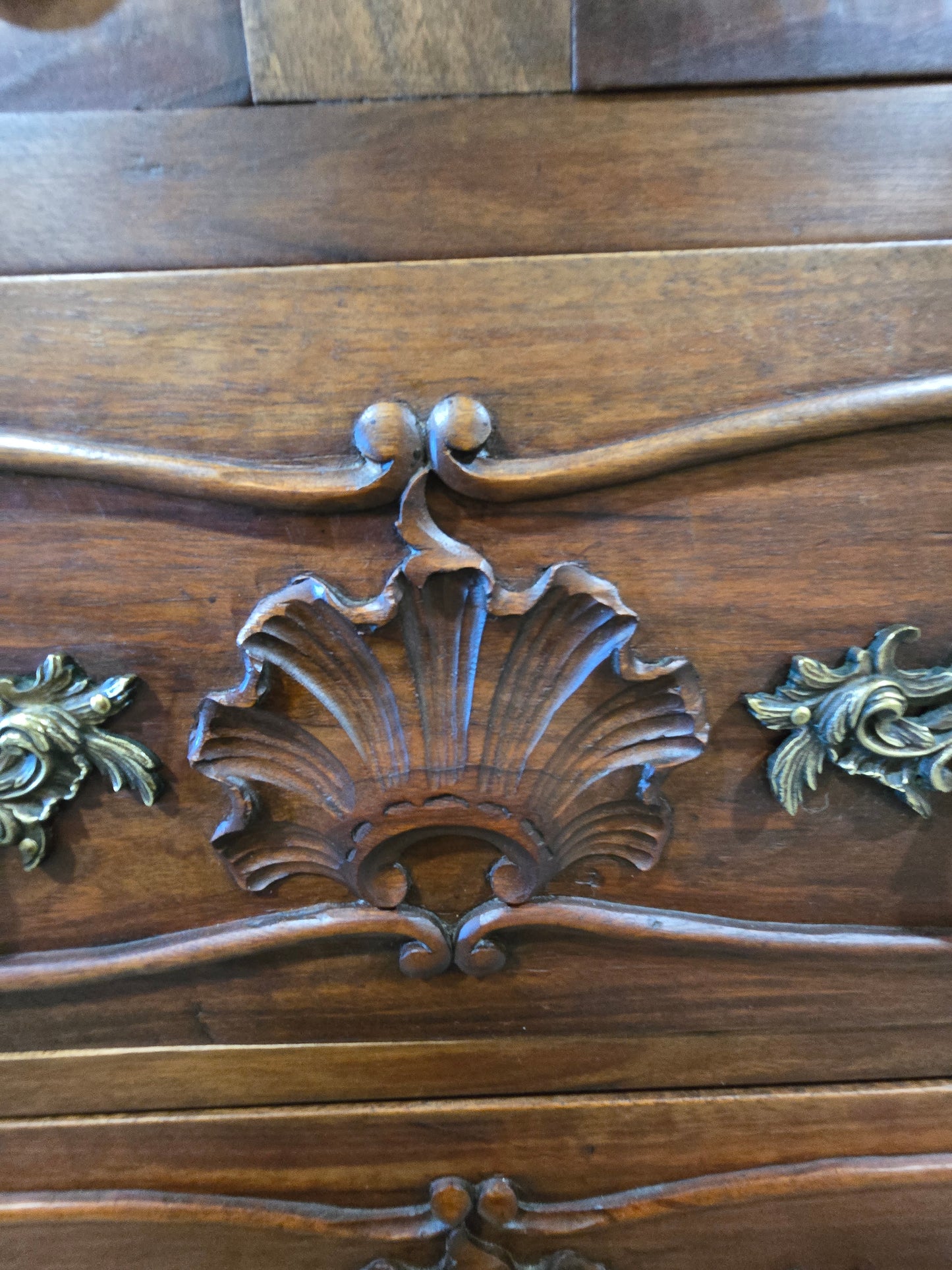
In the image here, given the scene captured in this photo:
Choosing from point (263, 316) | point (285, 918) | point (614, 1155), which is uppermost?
point (263, 316)

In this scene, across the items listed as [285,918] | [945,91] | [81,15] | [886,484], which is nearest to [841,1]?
[945,91]

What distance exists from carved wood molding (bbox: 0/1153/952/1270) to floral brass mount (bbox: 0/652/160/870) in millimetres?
222

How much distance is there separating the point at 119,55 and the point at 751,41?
0.25m

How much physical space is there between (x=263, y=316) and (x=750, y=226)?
0.21 meters

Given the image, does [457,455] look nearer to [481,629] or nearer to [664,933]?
[481,629]

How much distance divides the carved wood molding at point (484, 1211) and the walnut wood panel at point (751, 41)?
1.79 ft

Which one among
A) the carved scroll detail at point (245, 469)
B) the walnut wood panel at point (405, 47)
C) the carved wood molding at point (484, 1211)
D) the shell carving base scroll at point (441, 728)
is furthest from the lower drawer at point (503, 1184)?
the walnut wood panel at point (405, 47)

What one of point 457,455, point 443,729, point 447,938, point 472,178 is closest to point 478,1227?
point 447,938

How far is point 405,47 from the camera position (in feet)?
0.96

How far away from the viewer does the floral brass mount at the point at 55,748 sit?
13.7 inches

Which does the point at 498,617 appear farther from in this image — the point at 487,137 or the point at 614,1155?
the point at 614,1155

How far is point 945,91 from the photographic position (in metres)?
0.30

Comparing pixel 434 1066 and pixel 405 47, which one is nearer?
pixel 405 47

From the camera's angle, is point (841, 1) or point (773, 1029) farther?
point (773, 1029)
